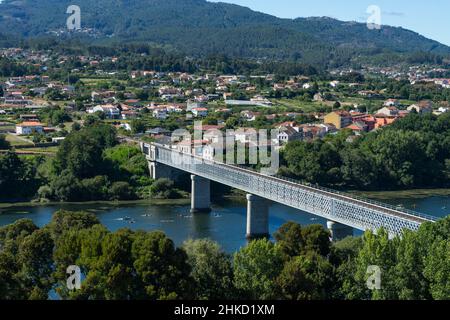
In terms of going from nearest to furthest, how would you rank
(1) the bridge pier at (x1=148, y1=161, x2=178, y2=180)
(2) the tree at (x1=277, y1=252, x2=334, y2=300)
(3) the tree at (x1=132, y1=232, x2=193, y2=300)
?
(3) the tree at (x1=132, y1=232, x2=193, y2=300)
(2) the tree at (x1=277, y1=252, x2=334, y2=300)
(1) the bridge pier at (x1=148, y1=161, x2=178, y2=180)

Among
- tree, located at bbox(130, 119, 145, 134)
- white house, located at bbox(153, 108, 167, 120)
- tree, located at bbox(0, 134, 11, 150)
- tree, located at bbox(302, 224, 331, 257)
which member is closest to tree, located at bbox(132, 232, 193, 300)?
tree, located at bbox(302, 224, 331, 257)

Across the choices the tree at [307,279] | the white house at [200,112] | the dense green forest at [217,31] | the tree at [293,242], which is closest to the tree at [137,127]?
the white house at [200,112]

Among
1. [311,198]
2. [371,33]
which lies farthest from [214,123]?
[371,33]

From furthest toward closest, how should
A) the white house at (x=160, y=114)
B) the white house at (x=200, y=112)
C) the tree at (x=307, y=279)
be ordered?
the white house at (x=200, y=112) < the white house at (x=160, y=114) < the tree at (x=307, y=279)

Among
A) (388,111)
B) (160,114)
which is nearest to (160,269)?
(160,114)

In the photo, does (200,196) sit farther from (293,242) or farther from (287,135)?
(293,242)

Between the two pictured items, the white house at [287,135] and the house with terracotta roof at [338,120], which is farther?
the house with terracotta roof at [338,120]

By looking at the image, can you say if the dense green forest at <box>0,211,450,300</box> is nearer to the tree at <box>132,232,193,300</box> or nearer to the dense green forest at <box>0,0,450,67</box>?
the tree at <box>132,232,193,300</box>

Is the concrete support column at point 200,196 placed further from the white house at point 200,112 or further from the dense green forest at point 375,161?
the white house at point 200,112
